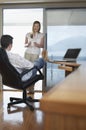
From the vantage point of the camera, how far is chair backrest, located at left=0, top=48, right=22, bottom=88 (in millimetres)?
3062

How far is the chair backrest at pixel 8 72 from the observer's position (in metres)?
3.06

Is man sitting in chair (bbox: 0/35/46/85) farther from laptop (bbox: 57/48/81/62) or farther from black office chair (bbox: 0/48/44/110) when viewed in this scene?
laptop (bbox: 57/48/81/62)

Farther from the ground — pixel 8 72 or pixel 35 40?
pixel 35 40

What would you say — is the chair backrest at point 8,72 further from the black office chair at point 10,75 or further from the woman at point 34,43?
the woman at point 34,43


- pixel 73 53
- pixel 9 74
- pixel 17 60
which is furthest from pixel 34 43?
pixel 9 74

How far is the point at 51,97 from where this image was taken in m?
0.53

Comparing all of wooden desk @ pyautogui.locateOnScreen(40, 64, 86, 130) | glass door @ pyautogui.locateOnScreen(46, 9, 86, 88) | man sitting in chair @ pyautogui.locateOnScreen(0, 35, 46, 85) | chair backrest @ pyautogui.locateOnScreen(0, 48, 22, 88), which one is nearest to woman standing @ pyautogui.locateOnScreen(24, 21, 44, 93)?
glass door @ pyautogui.locateOnScreen(46, 9, 86, 88)

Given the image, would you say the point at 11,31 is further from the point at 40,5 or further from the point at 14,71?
the point at 14,71

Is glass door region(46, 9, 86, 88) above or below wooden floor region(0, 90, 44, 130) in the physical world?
above

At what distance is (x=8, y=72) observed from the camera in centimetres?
312

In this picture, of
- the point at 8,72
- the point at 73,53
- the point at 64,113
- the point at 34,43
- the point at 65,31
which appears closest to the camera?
the point at 64,113

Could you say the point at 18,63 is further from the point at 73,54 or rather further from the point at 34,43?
the point at 34,43

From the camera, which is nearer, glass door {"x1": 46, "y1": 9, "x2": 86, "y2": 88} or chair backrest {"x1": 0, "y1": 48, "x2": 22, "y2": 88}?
chair backrest {"x1": 0, "y1": 48, "x2": 22, "y2": 88}

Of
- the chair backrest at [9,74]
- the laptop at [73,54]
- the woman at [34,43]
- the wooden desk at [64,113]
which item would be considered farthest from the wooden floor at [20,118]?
the wooden desk at [64,113]
